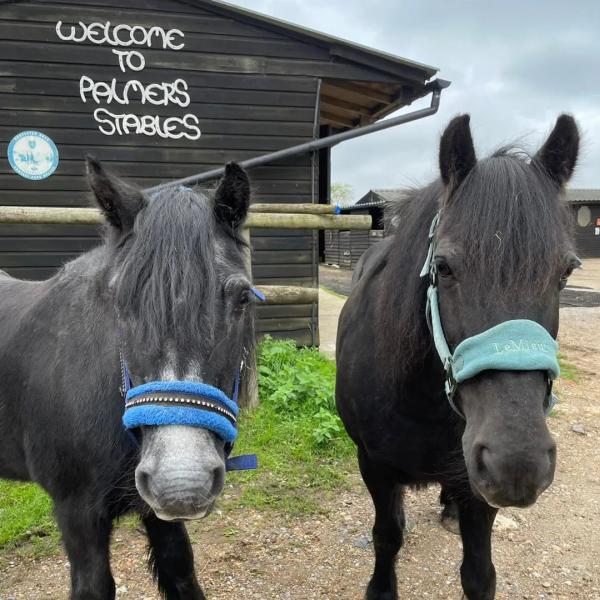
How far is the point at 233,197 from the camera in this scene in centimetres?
177

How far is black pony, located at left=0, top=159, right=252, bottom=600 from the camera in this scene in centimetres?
145

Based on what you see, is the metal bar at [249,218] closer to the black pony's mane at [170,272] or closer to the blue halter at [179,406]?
the black pony's mane at [170,272]

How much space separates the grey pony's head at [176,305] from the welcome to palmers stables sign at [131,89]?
5.04 meters

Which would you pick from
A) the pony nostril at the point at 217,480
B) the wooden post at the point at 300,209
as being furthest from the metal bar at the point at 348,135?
the pony nostril at the point at 217,480

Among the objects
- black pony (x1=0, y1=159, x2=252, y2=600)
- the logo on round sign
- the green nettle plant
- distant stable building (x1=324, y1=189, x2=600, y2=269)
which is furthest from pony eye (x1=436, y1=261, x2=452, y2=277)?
distant stable building (x1=324, y1=189, x2=600, y2=269)

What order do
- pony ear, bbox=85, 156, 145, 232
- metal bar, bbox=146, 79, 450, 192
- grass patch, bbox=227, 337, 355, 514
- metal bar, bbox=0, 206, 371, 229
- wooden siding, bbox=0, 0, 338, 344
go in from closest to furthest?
pony ear, bbox=85, 156, 145, 232 < grass patch, bbox=227, 337, 355, 514 < metal bar, bbox=0, 206, 371, 229 < wooden siding, bbox=0, 0, 338, 344 < metal bar, bbox=146, 79, 450, 192

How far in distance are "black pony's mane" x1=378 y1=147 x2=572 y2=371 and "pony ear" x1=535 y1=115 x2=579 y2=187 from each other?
0.14 ft

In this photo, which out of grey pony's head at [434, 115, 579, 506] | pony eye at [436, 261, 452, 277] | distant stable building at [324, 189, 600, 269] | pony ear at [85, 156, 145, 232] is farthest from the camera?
distant stable building at [324, 189, 600, 269]

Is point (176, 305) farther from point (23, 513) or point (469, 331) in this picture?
point (23, 513)

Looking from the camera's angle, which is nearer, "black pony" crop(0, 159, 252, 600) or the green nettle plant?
"black pony" crop(0, 159, 252, 600)

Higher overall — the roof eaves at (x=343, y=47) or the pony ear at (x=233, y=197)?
the roof eaves at (x=343, y=47)

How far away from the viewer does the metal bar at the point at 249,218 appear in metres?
4.05

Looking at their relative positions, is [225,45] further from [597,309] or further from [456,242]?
[597,309]

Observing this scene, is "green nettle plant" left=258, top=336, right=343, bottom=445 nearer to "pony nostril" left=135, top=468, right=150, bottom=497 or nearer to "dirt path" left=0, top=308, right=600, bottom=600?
"dirt path" left=0, top=308, right=600, bottom=600
